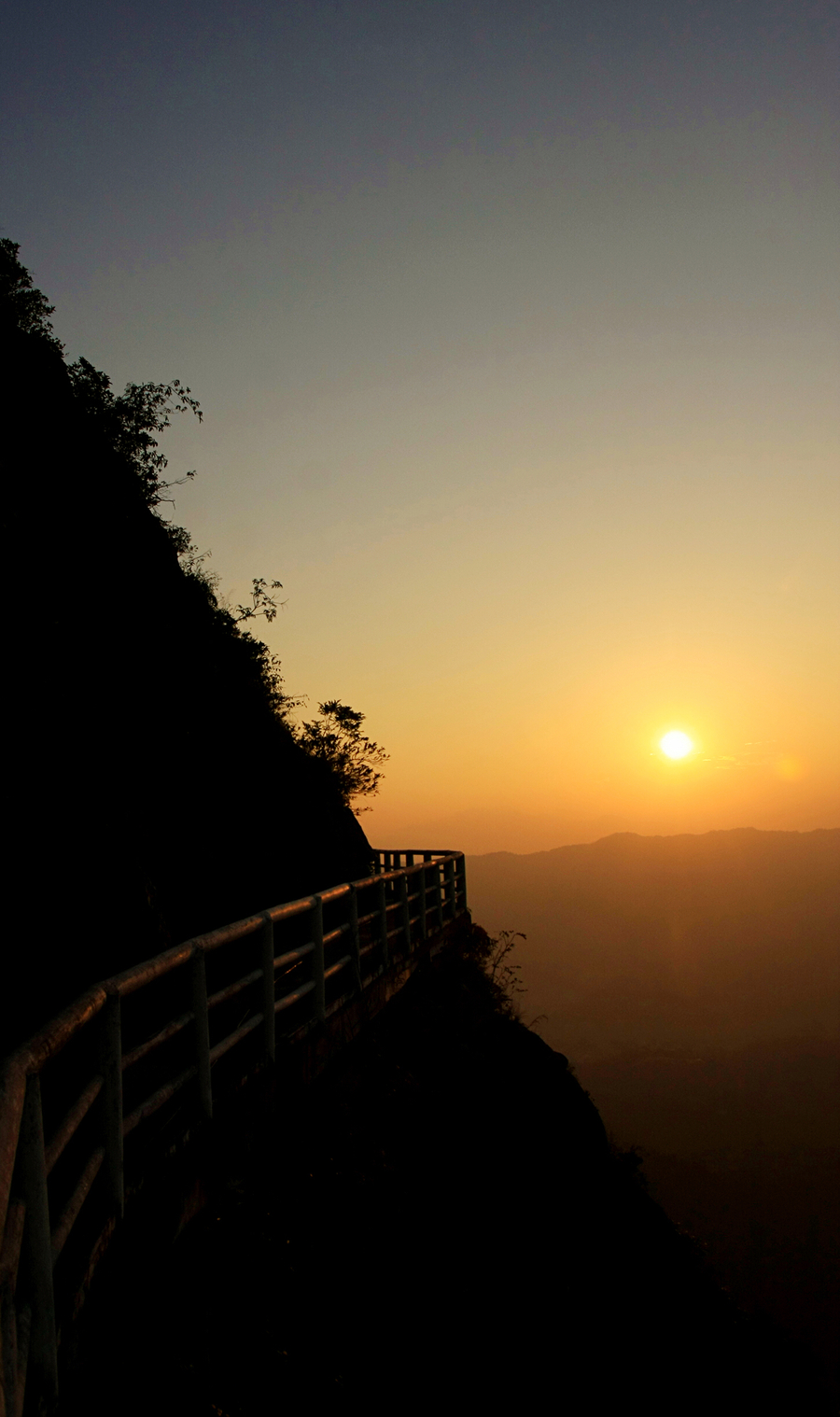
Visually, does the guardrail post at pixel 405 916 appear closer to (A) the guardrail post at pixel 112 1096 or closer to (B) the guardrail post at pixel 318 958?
(B) the guardrail post at pixel 318 958

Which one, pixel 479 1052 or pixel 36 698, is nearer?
pixel 36 698

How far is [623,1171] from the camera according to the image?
1652 centimetres

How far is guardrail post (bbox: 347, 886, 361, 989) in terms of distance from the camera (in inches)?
394

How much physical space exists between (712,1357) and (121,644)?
45.4 feet

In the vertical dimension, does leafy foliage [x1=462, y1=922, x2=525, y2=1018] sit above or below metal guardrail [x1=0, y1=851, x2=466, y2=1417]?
below

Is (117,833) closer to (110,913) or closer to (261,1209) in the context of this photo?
(110,913)

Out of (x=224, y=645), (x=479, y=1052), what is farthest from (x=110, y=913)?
(x=224, y=645)

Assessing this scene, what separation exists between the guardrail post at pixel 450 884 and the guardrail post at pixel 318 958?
11920 mm

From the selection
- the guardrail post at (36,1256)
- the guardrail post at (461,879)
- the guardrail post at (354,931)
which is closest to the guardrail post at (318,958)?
the guardrail post at (354,931)

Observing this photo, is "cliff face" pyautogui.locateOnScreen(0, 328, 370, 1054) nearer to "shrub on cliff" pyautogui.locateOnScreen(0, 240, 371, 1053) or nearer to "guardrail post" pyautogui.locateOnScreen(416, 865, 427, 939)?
"shrub on cliff" pyautogui.locateOnScreen(0, 240, 371, 1053)

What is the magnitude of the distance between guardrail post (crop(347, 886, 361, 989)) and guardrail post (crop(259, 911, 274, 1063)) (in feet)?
10.1

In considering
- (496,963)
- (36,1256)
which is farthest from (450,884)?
(36,1256)

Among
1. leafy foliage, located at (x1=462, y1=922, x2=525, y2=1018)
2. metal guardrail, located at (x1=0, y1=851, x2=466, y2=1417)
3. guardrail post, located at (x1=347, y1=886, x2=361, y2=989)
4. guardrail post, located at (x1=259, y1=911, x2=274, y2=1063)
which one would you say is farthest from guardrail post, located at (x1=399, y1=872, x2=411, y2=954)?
guardrail post, located at (x1=259, y1=911, x2=274, y2=1063)

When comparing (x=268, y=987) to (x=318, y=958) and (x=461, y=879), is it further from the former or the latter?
(x=461, y=879)
